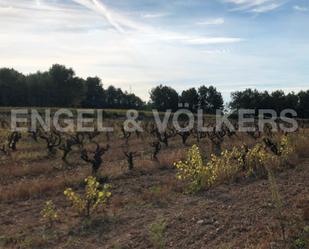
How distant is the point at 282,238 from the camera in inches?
239

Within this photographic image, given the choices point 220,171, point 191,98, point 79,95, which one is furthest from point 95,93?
point 220,171

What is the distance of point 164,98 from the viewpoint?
71562 mm

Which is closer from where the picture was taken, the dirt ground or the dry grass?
the dirt ground

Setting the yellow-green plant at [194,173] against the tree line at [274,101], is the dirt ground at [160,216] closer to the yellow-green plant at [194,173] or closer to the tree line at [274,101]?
the yellow-green plant at [194,173]

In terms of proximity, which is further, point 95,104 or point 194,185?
point 95,104

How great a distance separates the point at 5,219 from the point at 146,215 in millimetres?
2441

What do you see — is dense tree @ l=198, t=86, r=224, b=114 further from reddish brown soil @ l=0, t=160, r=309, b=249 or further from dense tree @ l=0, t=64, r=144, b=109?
reddish brown soil @ l=0, t=160, r=309, b=249

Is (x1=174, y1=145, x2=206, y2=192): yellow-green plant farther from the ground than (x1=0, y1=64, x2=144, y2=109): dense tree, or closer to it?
closer to it

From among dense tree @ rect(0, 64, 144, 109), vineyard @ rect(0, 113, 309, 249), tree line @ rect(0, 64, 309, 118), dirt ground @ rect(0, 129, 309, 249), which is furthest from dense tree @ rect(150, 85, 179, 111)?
dirt ground @ rect(0, 129, 309, 249)

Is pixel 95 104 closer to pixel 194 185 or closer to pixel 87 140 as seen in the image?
pixel 87 140

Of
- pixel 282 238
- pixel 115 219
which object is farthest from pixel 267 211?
pixel 115 219

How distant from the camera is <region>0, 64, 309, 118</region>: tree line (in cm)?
6438

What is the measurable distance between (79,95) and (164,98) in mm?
12782

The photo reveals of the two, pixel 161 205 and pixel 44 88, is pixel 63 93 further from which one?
pixel 161 205
